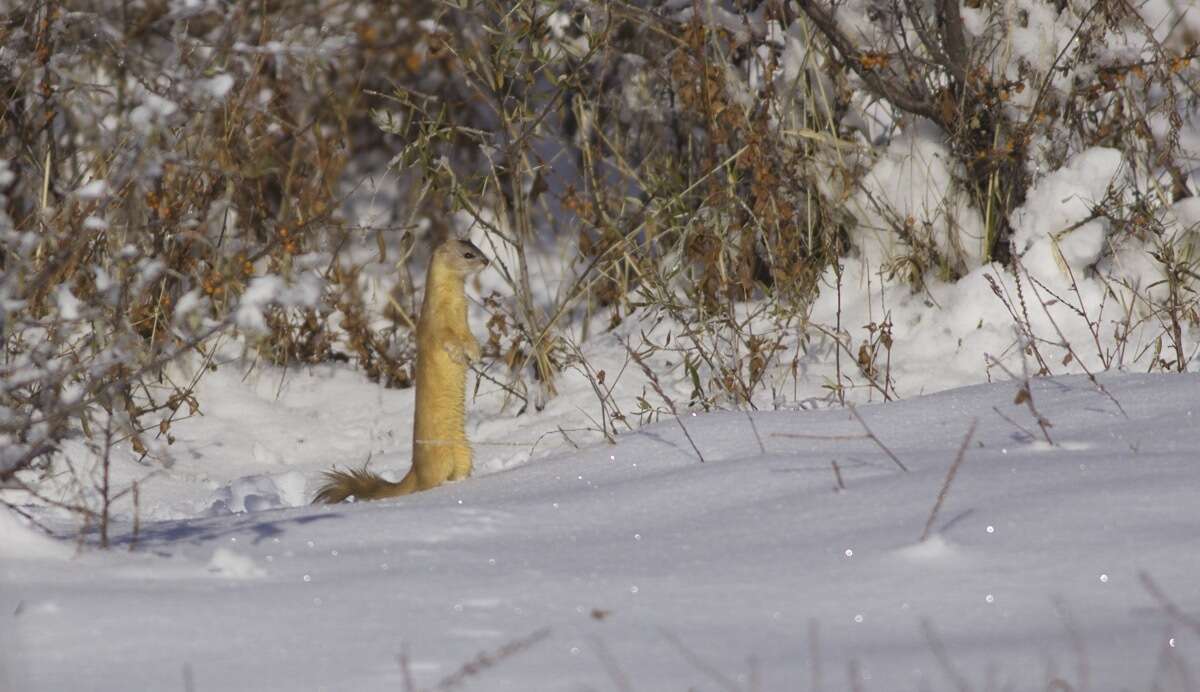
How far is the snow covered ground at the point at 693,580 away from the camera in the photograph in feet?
6.36

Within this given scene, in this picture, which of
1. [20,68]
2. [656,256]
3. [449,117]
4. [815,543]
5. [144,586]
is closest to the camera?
[144,586]

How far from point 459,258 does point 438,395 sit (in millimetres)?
509

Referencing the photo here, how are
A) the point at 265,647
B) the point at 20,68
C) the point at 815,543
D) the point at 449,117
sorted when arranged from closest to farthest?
1. the point at 265,647
2. the point at 815,543
3. the point at 20,68
4. the point at 449,117

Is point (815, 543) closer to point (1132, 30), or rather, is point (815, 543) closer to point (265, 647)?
point (265, 647)

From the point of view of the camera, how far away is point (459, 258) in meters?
4.57

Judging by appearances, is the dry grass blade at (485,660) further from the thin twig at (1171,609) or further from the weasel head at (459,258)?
the weasel head at (459,258)

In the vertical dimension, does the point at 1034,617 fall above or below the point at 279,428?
below

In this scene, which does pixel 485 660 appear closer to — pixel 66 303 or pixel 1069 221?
pixel 66 303

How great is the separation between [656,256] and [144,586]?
167 inches

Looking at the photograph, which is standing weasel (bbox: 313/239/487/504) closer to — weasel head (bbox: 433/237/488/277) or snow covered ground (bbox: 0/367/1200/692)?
weasel head (bbox: 433/237/488/277)

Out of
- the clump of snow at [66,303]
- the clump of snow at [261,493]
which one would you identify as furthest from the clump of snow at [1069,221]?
the clump of snow at [66,303]

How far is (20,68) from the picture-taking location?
5219mm

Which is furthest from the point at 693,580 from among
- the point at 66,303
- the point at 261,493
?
the point at 261,493

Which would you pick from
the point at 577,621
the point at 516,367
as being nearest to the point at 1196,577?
the point at 577,621
